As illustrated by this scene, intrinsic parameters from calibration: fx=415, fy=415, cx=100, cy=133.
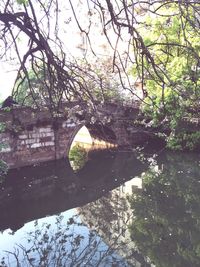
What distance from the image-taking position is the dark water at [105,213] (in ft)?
24.9

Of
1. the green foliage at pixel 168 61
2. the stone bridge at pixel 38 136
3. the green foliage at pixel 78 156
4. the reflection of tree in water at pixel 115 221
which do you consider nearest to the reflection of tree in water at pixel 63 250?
the reflection of tree in water at pixel 115 221

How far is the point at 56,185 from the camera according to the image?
42.6ft

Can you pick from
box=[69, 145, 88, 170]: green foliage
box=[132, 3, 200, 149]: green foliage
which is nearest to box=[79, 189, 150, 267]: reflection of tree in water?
box=[132, 3, 200, 149]: green foliage

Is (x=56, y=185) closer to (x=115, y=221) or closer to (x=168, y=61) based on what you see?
(x=115, y=221)

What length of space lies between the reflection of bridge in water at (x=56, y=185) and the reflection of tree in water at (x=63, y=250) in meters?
1.38

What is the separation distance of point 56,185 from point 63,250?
18.2 feet

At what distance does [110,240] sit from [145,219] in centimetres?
178

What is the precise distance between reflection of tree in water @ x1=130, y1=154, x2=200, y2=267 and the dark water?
18mm

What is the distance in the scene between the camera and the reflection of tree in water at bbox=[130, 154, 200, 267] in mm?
7871

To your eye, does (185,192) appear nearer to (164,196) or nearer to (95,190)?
(164,196)

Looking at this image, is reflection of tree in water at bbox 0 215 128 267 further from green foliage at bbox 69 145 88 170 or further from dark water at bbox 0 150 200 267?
green foliage at bbox 69 145 88 170

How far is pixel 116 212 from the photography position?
10.2m

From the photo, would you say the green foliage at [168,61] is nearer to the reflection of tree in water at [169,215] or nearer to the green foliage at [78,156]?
the reflection of tree in water at [169,215]

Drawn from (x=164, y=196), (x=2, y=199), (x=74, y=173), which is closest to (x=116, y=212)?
(x=164, y=196)
